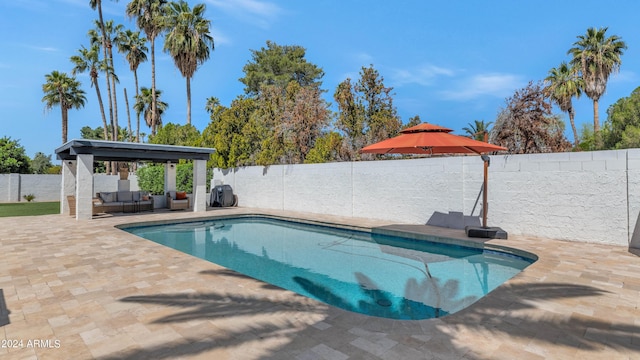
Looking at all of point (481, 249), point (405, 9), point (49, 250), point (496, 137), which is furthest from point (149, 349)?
point (405, 9)

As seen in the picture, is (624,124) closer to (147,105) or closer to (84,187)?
(84,187)

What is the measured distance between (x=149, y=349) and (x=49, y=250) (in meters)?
5.61

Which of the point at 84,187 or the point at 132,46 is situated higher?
the point at 132,46

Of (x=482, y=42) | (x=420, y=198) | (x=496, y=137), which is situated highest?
(x=482, y=42)

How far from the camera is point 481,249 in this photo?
714 centimetres

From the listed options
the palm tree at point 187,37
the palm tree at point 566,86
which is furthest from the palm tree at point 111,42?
the palm tree at point 566,86

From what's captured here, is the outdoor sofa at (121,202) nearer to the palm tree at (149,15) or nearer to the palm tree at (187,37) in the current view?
the palm tree at (149,15)

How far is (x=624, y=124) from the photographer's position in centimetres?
1975

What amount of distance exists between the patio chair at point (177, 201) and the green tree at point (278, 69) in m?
15.1

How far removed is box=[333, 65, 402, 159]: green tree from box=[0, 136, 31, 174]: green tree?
2804 cm

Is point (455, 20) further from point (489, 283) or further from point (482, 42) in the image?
point (489, 283)

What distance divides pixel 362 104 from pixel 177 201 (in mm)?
10217

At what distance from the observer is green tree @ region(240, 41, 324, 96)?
27391mm

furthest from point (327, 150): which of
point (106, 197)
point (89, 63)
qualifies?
point (89, 63)
